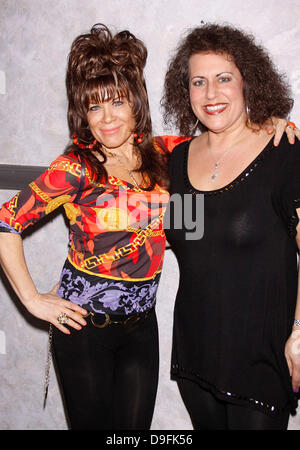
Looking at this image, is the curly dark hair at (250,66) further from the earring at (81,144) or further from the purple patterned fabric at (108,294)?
the purple patterned fabric at (108,294)

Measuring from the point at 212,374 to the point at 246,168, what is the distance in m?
0.74

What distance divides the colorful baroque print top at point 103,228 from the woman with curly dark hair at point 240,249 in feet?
0.40

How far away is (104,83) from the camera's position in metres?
1.59

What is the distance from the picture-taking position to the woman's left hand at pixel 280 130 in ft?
4.91

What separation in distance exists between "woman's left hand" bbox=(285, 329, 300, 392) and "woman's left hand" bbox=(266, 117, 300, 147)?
25.6 inches

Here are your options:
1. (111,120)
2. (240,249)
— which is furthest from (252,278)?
(111,120)

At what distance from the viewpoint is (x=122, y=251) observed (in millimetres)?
1637

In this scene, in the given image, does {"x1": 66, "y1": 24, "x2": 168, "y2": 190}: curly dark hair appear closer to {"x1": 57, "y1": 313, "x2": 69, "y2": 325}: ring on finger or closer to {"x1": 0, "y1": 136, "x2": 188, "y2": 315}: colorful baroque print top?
{"x1": 0, "y1": 136, "x2": 188, "y2": 315}: colorful baroque print top

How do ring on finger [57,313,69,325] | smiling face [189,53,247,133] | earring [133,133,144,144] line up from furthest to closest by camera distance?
1. earring [133,133,144,144]
2. ring on finger [57,313,69,325]
3. smiling face [189,53,247,133]

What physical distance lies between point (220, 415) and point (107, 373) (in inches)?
17.8

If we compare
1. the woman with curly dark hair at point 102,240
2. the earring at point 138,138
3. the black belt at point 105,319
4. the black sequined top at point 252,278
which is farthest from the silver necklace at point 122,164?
the black belt at point 105,319

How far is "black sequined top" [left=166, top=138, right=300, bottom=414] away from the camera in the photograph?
1466 mm

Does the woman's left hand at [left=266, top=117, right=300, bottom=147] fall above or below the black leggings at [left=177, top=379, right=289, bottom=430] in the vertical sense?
above

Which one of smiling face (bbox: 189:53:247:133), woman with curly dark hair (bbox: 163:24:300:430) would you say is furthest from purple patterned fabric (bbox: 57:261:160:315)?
smiling face (bbox: 189:53:247:133)
